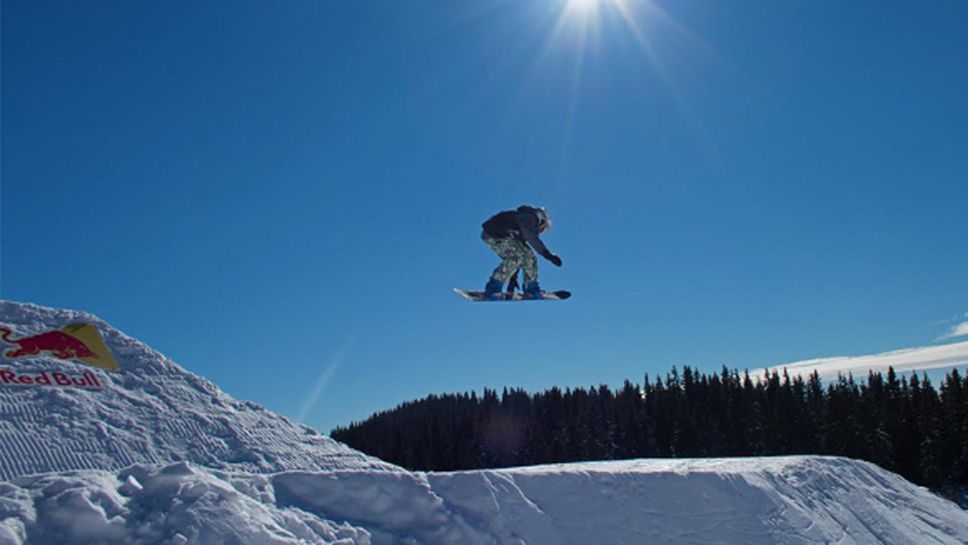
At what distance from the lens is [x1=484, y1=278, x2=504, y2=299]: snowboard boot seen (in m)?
15.5

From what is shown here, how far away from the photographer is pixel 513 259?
15.2m

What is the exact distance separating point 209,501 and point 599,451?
231 ft

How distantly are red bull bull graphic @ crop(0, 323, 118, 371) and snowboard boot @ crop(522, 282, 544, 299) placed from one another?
8657mm

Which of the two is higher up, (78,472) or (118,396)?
(118,396)

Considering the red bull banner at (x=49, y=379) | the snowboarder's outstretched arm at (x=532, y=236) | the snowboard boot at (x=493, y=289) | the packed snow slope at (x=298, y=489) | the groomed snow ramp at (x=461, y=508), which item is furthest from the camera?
the snowboard boot at (x=493, y=289)

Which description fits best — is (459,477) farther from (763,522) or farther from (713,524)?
(763,522)

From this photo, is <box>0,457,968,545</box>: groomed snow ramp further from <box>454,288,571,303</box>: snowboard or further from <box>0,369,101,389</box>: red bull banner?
<box>454,288,571,303</box>: snowboard

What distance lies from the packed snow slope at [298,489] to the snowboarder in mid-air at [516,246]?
17.3 ft

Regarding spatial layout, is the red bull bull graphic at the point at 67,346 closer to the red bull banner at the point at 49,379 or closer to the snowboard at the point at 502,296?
the red bull banner at the point at 49,379

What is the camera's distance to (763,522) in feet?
29.4

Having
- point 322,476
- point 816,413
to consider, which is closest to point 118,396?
point 322,476

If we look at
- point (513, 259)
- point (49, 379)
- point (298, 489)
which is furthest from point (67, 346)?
point (513, 259)

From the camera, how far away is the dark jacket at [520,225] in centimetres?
1377

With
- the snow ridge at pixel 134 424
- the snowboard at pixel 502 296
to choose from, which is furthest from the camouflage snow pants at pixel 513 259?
the snow ridge at pixel 134 424
